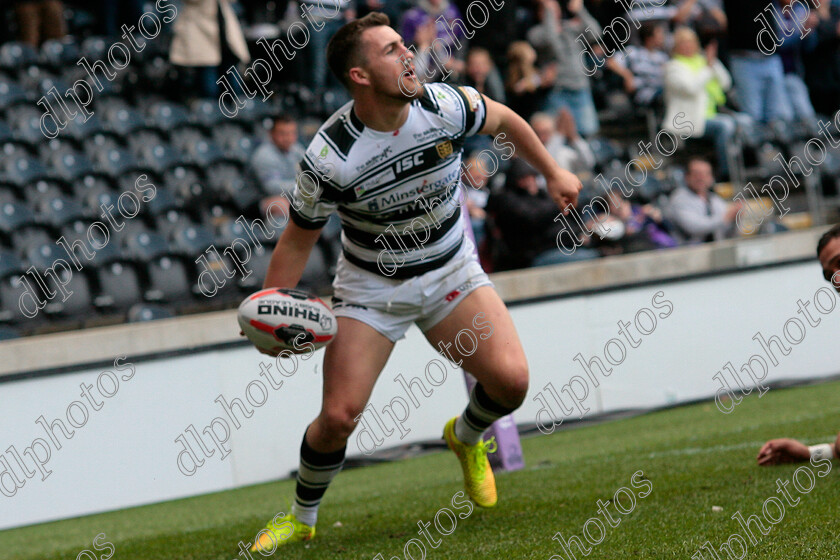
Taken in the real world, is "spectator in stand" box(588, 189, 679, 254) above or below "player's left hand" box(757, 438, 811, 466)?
below

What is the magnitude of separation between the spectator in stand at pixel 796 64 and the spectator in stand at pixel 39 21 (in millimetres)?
9705

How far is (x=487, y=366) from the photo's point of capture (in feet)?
15.4

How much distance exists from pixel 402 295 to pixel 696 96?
904 cm

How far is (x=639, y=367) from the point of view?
9.30 metres

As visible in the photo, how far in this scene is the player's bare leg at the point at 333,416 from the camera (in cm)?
452

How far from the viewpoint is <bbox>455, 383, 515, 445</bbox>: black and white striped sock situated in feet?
16.3

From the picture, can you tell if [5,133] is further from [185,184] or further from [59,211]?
[185,184]

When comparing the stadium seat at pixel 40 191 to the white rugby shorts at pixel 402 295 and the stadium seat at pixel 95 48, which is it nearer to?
the stadium seat at pixel 95 48

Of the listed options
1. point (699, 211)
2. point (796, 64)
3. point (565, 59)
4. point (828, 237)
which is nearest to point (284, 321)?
point (828, 237)

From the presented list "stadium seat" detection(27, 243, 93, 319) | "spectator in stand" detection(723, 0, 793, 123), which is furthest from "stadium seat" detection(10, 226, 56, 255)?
"spectator in stand" detection(723, 0, 793, 123)

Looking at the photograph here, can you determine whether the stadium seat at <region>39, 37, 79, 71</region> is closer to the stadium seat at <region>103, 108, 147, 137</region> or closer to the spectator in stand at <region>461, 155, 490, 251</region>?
the stadium seat at <region>103, 108, 147, 137</region>

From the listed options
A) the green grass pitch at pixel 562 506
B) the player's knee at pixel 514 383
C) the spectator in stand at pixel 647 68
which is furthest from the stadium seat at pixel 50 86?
the player's knee at pixel 514 383

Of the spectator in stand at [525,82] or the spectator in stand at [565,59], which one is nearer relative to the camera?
the spectator in stand at [525,82]

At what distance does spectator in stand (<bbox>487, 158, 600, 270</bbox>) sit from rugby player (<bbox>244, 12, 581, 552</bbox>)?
189 inches
